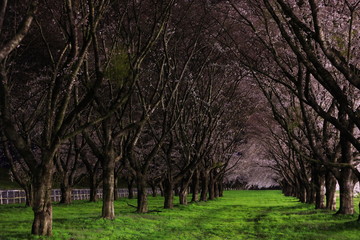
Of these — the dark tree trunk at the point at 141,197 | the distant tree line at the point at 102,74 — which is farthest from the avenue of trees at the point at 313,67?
the dark tree trunk at the point at 141,197

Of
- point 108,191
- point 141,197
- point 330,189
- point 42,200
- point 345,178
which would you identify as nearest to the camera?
point 42,200

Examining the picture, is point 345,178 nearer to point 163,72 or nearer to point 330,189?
point 330,189

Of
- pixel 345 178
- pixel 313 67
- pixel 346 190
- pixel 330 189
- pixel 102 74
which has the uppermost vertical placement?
pixel 313 67

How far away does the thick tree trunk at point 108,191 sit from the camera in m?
19.1

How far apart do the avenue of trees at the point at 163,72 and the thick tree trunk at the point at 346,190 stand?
0.06 meters

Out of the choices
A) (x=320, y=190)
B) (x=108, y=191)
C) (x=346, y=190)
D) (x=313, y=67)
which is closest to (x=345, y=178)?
(x=346, y=190)

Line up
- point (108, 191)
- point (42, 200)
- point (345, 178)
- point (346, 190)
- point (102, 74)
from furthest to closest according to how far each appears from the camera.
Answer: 1. point (346, 190)
2. point (345, 178)
3. point (108, 191)
4. point (102, 74)
5. point (42, 200)

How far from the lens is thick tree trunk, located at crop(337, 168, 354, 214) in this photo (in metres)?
21.5

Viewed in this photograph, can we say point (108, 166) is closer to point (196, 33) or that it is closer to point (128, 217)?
point (128, 217)

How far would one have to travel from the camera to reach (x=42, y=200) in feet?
42.9

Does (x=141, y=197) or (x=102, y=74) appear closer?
(x=102, y=74)

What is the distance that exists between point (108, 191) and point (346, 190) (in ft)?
40.0

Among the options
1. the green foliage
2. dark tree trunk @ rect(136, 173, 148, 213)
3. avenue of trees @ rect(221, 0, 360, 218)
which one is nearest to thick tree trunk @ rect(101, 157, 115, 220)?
the green foliage

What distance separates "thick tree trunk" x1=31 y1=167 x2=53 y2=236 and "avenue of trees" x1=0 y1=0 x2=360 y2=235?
0.10 ft
